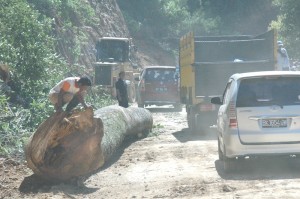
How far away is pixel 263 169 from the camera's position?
1180 cm

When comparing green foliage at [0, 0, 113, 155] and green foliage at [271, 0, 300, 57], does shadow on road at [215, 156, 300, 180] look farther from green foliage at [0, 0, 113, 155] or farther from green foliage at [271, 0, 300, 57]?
green foliage at [271, 0, 300, 57]

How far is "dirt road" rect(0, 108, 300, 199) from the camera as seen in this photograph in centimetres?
968

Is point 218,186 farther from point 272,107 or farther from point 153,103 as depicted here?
point 153,103

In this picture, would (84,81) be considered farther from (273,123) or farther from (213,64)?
(213,64)

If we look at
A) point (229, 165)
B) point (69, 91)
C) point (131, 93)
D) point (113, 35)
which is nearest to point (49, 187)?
point (69, 91)

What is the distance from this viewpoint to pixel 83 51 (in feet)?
137

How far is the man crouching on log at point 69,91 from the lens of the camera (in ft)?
37.3

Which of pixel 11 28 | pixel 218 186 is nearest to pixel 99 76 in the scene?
pixel 11 28

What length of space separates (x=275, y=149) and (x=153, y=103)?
20573 mm

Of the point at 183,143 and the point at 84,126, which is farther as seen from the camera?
the point at 183,143

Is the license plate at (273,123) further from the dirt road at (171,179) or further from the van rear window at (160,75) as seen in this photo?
the van rear window at (160,75)

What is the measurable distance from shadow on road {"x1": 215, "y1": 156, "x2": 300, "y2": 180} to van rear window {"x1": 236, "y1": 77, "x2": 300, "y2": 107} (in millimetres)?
1170

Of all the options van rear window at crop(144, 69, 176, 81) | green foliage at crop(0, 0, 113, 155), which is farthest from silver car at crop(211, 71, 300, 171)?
van rear window at crop(144, 69, 176, 81)

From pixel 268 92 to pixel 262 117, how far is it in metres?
0.57
